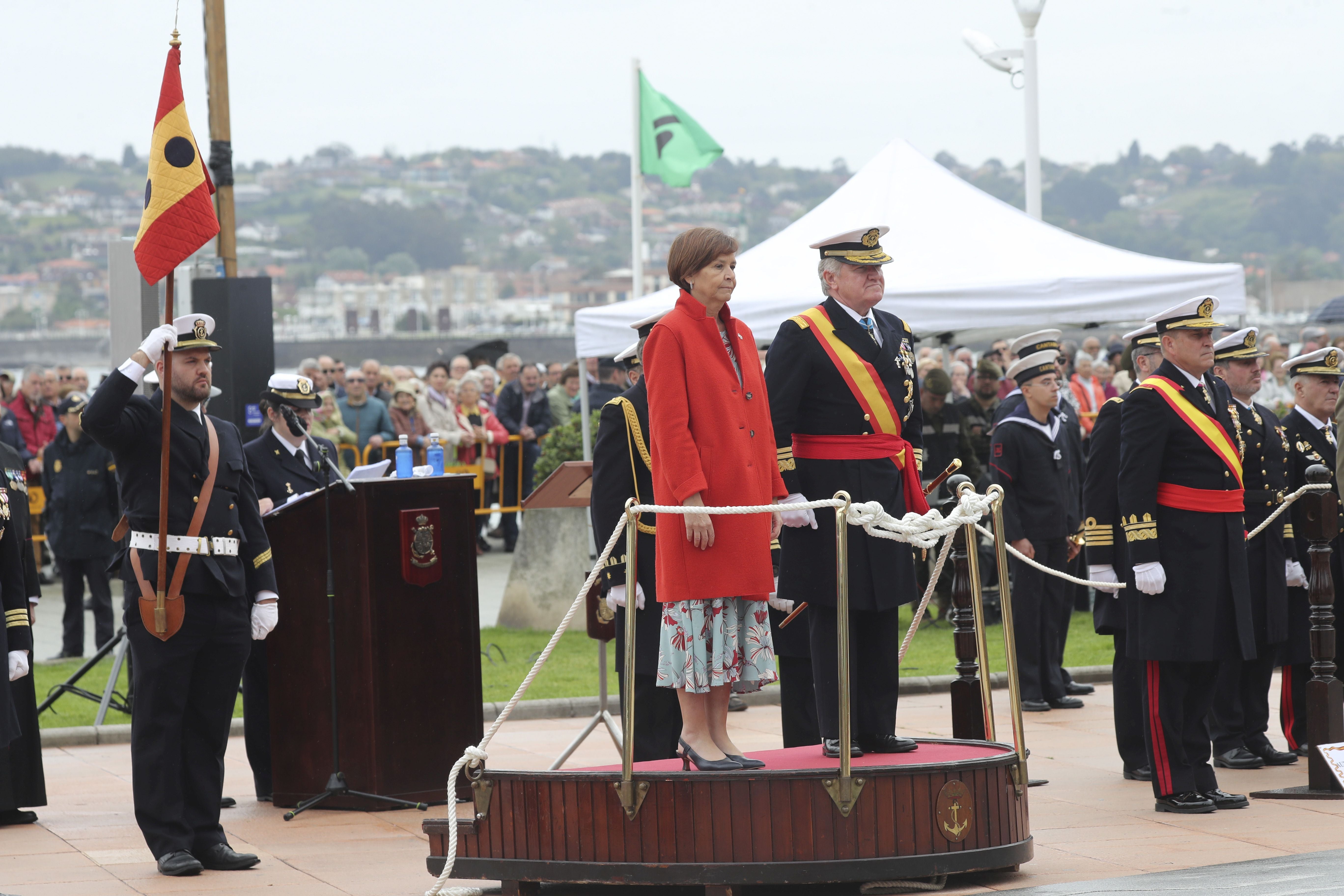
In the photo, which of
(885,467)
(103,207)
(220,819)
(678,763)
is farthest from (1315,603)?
(103,207)

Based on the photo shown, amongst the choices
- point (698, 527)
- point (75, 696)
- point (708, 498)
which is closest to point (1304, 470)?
point (708, 498)

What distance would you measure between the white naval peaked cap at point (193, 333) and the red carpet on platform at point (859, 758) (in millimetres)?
2230

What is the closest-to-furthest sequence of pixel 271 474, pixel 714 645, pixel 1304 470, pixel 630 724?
pixel 630 724 → pixel 714 645 → pixel 271 474 → pixel 1304 470

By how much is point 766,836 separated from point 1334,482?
4154mm

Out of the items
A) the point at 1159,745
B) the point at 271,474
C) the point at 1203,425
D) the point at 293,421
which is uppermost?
the point at 293,421

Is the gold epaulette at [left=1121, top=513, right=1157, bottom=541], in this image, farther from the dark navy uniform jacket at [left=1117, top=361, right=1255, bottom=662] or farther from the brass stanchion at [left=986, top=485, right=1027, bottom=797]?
the brass stanchion at [left=986, top=485, right=1027, bottom=797]

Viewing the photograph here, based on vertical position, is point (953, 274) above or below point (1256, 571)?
above

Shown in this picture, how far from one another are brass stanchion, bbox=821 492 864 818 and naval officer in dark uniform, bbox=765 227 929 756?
44 centimetres

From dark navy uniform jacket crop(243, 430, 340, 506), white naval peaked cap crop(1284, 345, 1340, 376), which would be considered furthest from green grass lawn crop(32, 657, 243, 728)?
white naval peaked cap crop(1284, 345, 1340, 376)

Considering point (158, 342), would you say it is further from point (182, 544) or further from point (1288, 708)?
point (1288, 708)

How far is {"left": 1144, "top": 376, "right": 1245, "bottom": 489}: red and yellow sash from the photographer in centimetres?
727

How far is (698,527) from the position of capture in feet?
19.2

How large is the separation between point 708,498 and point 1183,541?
93.5 inches

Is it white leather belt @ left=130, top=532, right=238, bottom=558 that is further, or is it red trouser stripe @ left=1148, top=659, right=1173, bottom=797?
red trouser stripe @ left=1148, top=659, right=1173, bottom=797
